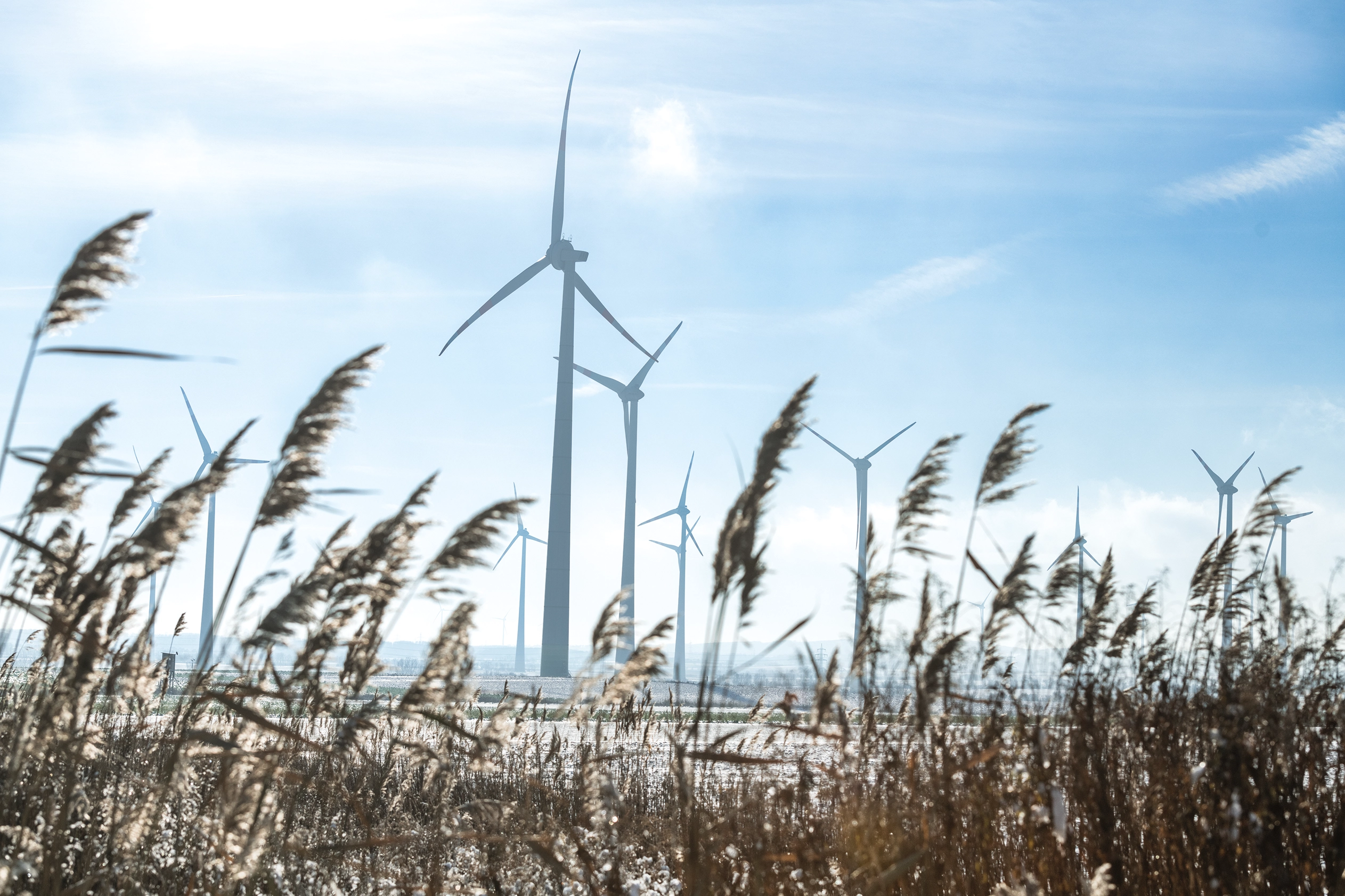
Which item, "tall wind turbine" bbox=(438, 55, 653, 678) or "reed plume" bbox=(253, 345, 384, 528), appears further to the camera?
"tall wind turbine" bbox=(438, 55, 653, 678)

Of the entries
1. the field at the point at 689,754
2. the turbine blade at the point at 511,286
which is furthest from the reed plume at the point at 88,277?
the turbine blade at the point at 511,286

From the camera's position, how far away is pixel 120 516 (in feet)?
14.8

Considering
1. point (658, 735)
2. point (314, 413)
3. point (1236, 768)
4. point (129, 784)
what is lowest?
point (658, 735)

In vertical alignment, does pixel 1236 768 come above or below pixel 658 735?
above

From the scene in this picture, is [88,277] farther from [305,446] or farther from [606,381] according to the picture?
[606,381]

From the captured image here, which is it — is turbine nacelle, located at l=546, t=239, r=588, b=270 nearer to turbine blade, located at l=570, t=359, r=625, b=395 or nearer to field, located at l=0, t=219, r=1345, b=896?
turbine blade, located at l=570, t=359, r=625, b=395

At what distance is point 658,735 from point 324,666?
18979 millimetres

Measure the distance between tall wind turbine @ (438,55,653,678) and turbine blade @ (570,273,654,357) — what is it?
0.03 m

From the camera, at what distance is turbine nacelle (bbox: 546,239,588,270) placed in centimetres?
5672

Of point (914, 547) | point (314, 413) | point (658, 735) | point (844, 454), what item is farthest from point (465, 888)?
point (844, 454)

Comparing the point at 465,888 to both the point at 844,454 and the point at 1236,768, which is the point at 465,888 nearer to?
the point at 1236,768

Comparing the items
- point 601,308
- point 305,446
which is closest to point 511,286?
point 601,308

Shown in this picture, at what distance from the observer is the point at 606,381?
5734cm

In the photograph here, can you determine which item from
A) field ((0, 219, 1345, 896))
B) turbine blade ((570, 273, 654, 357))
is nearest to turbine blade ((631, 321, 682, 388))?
turbine blade ((570, 273, 654, 357))
